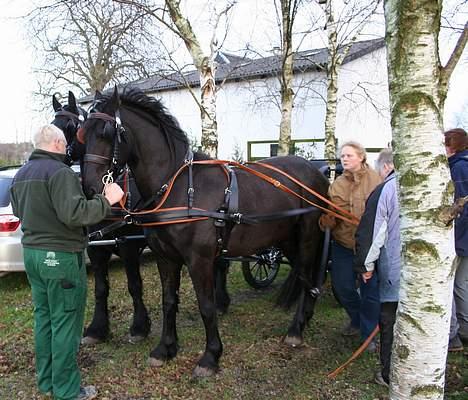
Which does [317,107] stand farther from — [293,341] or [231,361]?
[231,361]

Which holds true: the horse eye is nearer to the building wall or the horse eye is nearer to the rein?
the rein

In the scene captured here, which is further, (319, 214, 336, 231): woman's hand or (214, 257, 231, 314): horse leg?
(214, 257, 231, 314): horse leg

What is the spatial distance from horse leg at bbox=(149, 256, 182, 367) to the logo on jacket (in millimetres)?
1028

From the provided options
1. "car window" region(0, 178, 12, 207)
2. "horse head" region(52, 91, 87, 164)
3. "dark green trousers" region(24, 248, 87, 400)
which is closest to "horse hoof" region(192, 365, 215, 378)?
"dark green trousers" region(24, 248, 87, 400)

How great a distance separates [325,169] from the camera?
17.2ft

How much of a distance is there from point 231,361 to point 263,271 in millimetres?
2577

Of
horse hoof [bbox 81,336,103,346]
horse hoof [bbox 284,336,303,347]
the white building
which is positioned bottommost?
horse hoof [bbox 81,336,103,346]

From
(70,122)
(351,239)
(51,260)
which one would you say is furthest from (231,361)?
(70,122)

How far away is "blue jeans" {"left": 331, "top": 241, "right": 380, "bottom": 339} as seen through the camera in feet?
12.6

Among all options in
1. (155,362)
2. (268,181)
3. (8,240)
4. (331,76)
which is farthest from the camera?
(331,76)

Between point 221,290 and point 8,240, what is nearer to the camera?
point 221,290

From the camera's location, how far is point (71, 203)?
8.98 ft

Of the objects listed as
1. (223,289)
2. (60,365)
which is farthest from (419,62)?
(223,289)

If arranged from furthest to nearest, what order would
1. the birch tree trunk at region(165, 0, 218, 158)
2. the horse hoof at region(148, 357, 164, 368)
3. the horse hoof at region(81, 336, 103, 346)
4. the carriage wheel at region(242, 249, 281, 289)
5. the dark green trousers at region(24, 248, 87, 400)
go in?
the birch tree trunk at region(165, 0, 218, 158) → the carriage wheel at region(242, 249, 281, 289) → the horse hoof at region(81, 336, 103, 346) → the horse hoof at region(148, 357, 164, 368) → the dark green trousers at region(24, 248, 87, 400)
